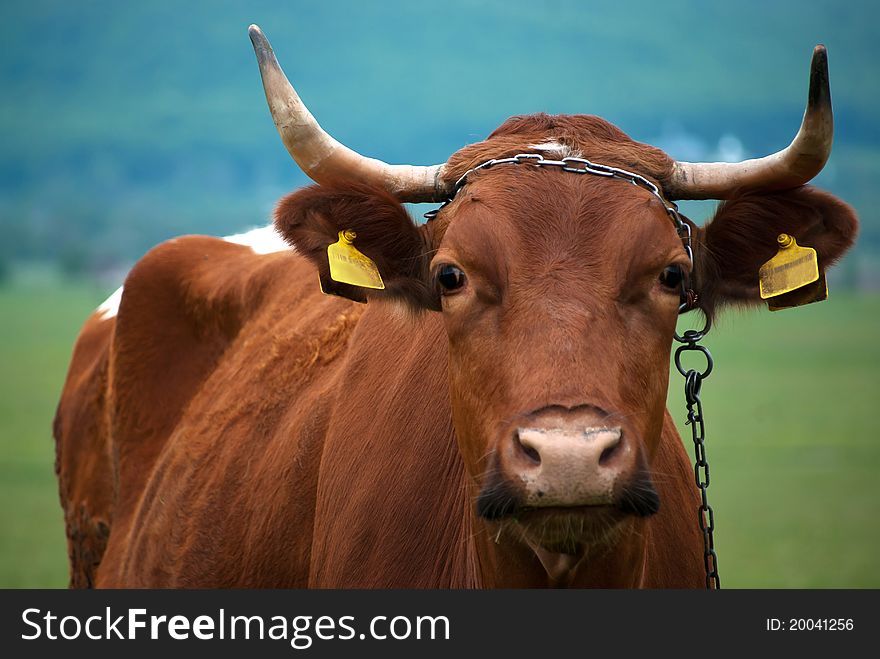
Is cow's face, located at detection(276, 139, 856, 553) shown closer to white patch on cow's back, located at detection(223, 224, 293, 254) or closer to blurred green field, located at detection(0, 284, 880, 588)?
blurred green field, located at detection(0, 284, 880, 588)

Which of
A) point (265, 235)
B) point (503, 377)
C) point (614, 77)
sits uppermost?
point (614, 77)

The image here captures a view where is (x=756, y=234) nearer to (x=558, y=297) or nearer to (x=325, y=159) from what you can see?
(x=558, y=297)

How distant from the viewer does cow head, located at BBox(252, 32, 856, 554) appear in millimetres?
3207

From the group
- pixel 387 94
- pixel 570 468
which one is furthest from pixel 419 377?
pixel 387 94

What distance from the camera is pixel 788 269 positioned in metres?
4.00

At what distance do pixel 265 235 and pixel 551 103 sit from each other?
115 metres

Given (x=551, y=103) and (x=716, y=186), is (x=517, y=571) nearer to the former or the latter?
(x=716, y=186)

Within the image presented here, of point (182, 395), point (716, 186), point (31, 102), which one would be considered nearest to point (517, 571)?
point (716, 186)

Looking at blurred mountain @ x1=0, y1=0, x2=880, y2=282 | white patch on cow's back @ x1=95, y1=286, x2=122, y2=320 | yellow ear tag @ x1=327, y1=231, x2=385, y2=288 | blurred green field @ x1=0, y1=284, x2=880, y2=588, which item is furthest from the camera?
blurred mountain @ x1=0, y1=0, x2=880, y2=282

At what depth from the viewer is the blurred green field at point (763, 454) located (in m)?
12.0

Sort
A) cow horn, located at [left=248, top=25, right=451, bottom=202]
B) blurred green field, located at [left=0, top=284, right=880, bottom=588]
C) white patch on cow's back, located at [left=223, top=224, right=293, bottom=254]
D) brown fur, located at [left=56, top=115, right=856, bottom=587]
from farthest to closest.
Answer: blurred green field, located at [left=0, top=284, right=880, bottom=588] < white patch on cow's back, located at [left=223, top=224, right=293, bottom=254] < cow horn, located at [left=248, top=25, right=451, bottom=202] < brown fur, located at [left=56, top=115, right=856, bottom=587]

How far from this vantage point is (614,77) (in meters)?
169

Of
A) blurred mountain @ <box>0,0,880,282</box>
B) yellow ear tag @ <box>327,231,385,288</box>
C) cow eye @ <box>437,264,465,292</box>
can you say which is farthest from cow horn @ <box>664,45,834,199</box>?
blurred mountain @ <box>0,0,880,282</box>

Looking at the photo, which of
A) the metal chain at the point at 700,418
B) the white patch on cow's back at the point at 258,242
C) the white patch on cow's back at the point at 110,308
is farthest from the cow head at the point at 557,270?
the white patch on cow's back at the point at 110,308
